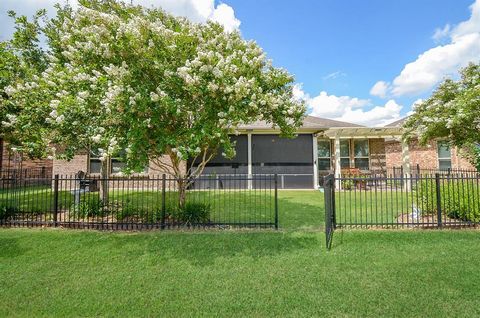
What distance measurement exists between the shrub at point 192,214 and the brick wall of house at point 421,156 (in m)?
12.5

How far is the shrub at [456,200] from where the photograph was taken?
6277 millimetres

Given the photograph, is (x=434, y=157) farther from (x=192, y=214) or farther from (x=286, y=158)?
(x=192, y=214)

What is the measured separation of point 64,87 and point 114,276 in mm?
4044

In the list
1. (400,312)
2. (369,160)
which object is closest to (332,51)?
(369,160)

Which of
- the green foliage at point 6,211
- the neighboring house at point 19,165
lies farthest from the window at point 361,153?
the neighboring house at point 19,165

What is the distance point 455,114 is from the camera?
352 inches

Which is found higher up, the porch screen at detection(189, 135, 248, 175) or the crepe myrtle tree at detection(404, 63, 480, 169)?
the crepe myrtle tree at detection(404, 63, 480, 169)

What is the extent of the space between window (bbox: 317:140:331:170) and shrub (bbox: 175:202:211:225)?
1198cm

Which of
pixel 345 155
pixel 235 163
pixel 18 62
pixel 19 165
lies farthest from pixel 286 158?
pixel 19 165

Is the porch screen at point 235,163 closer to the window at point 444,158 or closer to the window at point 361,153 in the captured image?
the window at point 361,153

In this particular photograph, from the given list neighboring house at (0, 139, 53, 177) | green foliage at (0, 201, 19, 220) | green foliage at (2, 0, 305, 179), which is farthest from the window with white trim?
neighboring house at (0, 139, 53, 177)

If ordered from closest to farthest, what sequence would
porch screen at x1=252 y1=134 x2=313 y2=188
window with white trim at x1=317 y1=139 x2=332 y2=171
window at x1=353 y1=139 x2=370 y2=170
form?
1. porch screen at x1=252 y1=134 x2=313 y2=188
2. window with white trim at x1=317 y1=139 x2=332 y2=171
3. window at x1=353 y1=139 x2=370 y2=170

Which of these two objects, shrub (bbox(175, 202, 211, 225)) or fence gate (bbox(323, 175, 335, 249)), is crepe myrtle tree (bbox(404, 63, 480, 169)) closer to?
fence gate (bbox(323, 175, 335, 249))

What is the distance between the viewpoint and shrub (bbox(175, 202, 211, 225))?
655 cm
